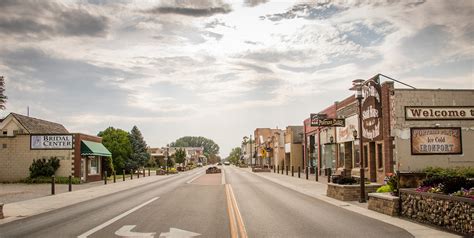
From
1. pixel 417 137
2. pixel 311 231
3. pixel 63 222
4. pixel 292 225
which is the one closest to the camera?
pixel 311 231

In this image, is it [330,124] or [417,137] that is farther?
[330,124]

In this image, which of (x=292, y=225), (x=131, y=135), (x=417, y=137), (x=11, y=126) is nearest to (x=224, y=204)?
(x=292, y=225)

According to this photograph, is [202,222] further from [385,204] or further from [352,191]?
[352,191]

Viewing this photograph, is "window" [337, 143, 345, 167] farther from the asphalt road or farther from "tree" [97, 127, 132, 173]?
"tree" [97, 127, 132, 173]

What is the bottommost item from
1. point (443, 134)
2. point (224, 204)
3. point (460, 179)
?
point (224, 204)

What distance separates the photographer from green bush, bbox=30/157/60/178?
131 feet

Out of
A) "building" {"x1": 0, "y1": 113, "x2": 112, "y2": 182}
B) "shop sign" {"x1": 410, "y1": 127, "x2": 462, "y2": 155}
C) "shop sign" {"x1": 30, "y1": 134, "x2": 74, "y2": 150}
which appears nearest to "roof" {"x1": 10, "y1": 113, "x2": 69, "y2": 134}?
"building" {"x1": 0, "y1": 113, "x2": 112, "y2": 182}

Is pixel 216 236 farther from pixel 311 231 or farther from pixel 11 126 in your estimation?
pixel 11 126

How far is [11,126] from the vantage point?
139ft

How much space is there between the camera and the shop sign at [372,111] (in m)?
30.6

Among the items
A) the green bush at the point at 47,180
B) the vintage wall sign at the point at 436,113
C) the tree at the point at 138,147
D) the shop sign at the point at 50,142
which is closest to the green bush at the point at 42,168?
the green bush at the point at 47,180

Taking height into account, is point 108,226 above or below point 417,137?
below

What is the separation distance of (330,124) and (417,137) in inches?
347

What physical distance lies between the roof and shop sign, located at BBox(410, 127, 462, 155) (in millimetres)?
34078
